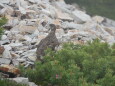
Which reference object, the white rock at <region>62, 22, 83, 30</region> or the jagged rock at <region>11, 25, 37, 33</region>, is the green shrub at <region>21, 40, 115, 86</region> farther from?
the white rock at <region>62, 22, 83, 30</region>

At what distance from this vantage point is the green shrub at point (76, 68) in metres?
14.9

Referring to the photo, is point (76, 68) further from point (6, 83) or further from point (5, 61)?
point (5, 61)

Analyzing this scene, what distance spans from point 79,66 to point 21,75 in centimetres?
200

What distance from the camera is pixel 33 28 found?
2306 cm

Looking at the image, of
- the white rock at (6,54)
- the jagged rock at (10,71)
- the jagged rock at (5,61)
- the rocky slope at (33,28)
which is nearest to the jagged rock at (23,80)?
the jagged rock at (10,71)

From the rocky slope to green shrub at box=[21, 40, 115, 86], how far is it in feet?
5.52

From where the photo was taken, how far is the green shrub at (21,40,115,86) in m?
14.9

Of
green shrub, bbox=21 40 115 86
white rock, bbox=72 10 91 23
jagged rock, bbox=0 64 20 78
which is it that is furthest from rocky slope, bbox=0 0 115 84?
green shrub, bbox=21 40 115 86

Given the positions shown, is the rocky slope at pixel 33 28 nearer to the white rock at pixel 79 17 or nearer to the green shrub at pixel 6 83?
the white rock at pixel 79 17

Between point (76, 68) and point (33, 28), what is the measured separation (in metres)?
8.46

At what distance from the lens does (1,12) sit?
24688 mm

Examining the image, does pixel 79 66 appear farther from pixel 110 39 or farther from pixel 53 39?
pixel 110 39

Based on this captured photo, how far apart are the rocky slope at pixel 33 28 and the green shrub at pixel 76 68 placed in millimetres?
1681

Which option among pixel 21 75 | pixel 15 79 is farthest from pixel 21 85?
pixel 21 75
